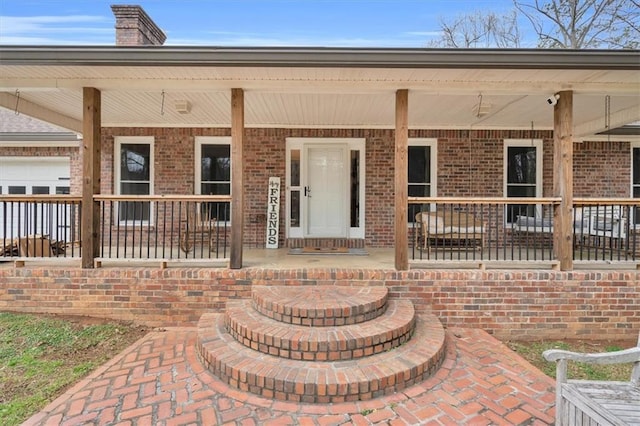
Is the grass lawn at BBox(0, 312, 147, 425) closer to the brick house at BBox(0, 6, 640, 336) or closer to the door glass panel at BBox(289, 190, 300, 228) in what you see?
the brick house at BBox(0, 6, 640, 336)

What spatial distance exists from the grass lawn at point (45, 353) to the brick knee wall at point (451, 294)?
0.79 ft

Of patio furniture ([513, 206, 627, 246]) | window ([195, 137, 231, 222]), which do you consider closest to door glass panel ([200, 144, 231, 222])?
window ([195, 137, 231, 222])

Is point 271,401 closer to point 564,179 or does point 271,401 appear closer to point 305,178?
point 564,179

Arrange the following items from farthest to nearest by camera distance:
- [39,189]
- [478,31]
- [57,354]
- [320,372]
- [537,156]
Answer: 1. [478,31]
2. [39,189]
3. [537,156]
4. [57,354]
5. [320,372]

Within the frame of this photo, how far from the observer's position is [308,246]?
6426mm

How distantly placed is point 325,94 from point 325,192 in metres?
2.44

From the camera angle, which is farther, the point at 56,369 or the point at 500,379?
the point at 56,369

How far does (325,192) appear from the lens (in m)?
6.73

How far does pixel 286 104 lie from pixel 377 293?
3193 millimetres

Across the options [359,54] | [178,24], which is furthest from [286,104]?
[178,24]

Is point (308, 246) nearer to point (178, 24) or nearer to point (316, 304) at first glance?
point (316, 304)

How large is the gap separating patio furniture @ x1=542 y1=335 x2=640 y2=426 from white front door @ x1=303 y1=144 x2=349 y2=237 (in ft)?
15.5

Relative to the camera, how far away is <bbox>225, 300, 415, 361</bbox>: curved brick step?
280 centimetres

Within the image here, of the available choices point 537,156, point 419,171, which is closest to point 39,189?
point 419,171
